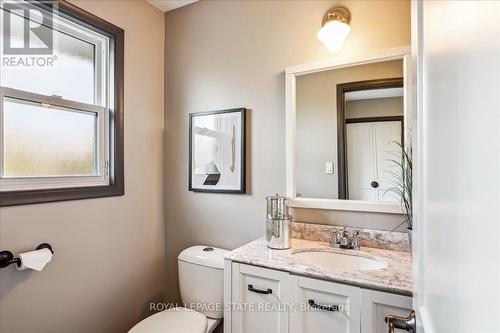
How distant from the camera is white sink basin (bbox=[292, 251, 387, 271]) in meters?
1.35

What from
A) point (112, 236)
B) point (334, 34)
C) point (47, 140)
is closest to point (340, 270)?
point (334, 34)

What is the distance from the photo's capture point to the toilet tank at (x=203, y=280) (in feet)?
5.49

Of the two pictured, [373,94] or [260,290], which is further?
[373,94]

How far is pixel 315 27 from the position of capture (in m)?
1.61

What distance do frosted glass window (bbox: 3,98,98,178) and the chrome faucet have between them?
1.48m

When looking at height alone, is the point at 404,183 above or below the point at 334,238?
above

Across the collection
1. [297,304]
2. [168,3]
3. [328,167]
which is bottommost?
[297,304]

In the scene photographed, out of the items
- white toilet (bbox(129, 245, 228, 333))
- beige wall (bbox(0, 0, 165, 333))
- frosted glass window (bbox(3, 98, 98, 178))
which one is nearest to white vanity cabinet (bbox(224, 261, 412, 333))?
white toilet (bbox(129, 245, 228, 333))

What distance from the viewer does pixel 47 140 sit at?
58.2 inches

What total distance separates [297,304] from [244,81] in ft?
4.42

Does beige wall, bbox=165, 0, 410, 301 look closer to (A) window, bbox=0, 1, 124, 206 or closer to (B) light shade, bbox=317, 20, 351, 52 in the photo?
(B) light shade, bbox=317, 20, 351, 52

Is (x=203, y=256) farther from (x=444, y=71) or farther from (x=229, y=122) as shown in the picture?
(x=444, y=71)

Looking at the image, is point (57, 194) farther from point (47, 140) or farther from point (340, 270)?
point (340, 270)

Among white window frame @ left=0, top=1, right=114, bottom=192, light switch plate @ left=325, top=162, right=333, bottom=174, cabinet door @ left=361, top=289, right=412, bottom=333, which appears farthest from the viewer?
light switch plate @ left=325, top=162, right=333, bottom=174
